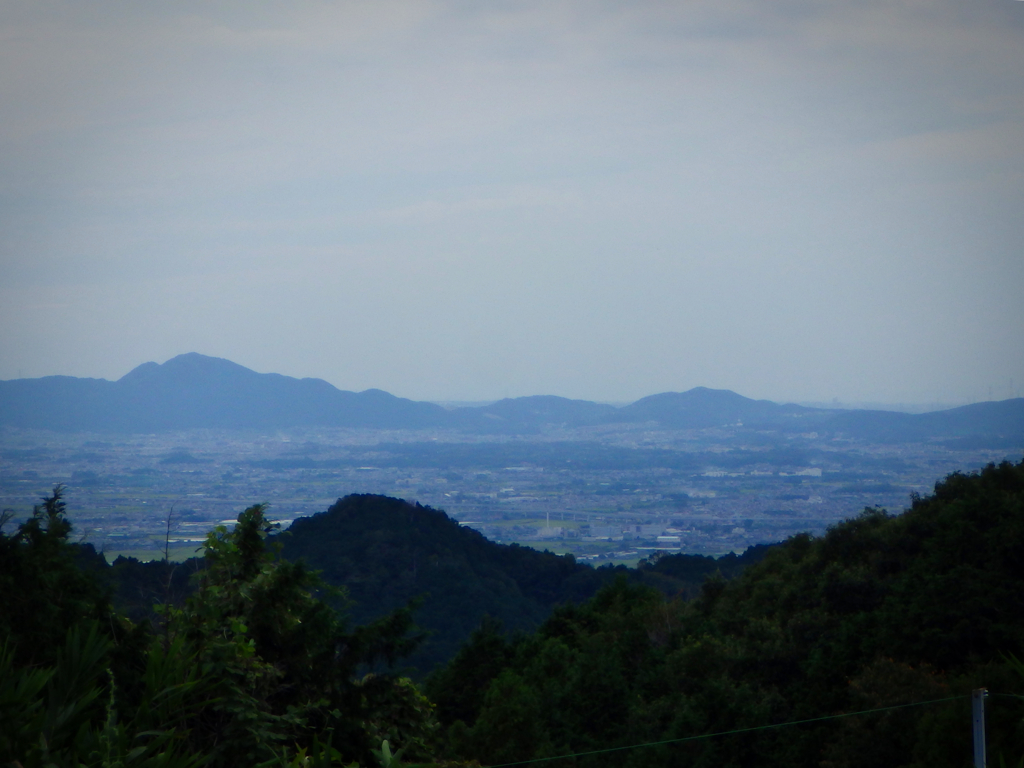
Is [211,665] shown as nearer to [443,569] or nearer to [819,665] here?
[819,665]

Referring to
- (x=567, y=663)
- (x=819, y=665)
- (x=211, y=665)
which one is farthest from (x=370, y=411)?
(x=211, y=665)

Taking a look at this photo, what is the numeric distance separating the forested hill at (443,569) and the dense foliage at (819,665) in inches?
349

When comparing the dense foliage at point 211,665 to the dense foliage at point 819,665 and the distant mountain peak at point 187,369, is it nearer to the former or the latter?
the dense foliage at point 819,665

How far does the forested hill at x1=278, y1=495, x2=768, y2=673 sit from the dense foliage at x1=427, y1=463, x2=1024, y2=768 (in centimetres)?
886

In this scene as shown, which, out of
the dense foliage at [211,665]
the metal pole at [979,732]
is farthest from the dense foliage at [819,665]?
the dense foliage at [211,665]

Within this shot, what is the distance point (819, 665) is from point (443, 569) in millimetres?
20390

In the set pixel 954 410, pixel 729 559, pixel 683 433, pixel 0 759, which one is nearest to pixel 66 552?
pixel 0 759

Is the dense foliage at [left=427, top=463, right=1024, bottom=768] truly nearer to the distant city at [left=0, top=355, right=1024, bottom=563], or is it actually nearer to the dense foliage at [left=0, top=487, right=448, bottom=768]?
the dense foliage at [left=0, top=487, right=448, bottom=768]

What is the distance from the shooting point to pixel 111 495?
102 ft

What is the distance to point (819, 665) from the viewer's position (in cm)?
1323

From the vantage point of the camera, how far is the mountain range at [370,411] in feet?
158

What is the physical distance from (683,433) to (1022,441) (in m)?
28.1

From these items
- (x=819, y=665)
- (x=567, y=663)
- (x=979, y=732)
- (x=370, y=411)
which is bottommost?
(x=567, y=663)

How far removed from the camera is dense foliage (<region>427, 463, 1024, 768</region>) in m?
10.5
